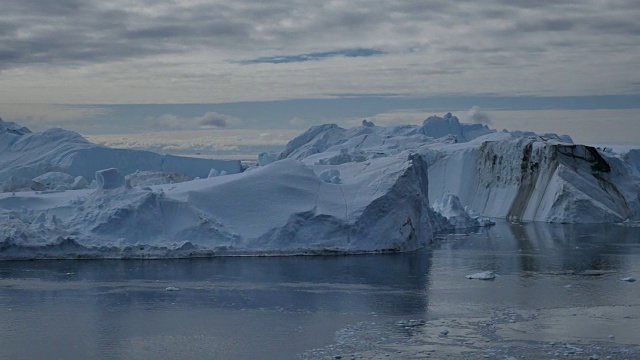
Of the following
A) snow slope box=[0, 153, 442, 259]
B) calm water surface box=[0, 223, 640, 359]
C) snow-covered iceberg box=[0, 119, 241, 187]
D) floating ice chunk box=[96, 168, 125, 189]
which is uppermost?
snow-covered iceberg box=[0, 119, 241, 187]

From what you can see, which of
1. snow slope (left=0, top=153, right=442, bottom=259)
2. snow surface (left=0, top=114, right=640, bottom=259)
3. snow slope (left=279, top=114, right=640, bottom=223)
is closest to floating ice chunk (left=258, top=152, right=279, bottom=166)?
snow slope (left=279, top=114, right=640, bottom=223)

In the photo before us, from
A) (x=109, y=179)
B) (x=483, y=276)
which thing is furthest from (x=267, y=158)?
(x=483, y=276)

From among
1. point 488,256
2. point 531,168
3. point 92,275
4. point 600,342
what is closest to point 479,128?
point 531,168

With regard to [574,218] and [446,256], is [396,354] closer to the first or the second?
[446,256]

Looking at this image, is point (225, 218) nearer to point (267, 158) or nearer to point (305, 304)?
point (305, 304)

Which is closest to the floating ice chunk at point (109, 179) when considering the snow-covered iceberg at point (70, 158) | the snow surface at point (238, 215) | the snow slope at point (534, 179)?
the snow surface at point (238, 215)

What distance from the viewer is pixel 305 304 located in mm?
12383

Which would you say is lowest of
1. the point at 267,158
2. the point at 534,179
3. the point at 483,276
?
the point at 483,276

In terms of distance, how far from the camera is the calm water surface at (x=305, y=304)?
32.3ft

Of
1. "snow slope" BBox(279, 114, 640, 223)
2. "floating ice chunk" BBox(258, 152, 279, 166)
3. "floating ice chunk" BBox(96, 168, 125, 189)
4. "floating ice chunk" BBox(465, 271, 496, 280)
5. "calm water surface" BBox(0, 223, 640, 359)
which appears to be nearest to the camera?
"calm water surface" BBox(0, 223, 640, 359)

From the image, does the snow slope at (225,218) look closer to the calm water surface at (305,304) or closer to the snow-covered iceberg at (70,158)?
the calm water surface at (305,304)

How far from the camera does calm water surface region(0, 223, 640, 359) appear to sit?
388 inches

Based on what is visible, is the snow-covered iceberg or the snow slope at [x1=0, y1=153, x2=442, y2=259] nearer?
the snow slope at [x1=0, y1=153, x2=442, y2=259]

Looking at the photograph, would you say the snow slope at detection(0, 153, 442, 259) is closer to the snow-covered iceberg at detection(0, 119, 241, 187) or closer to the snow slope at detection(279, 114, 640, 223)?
the snow slope at detection(279, 114, 640, 223)
